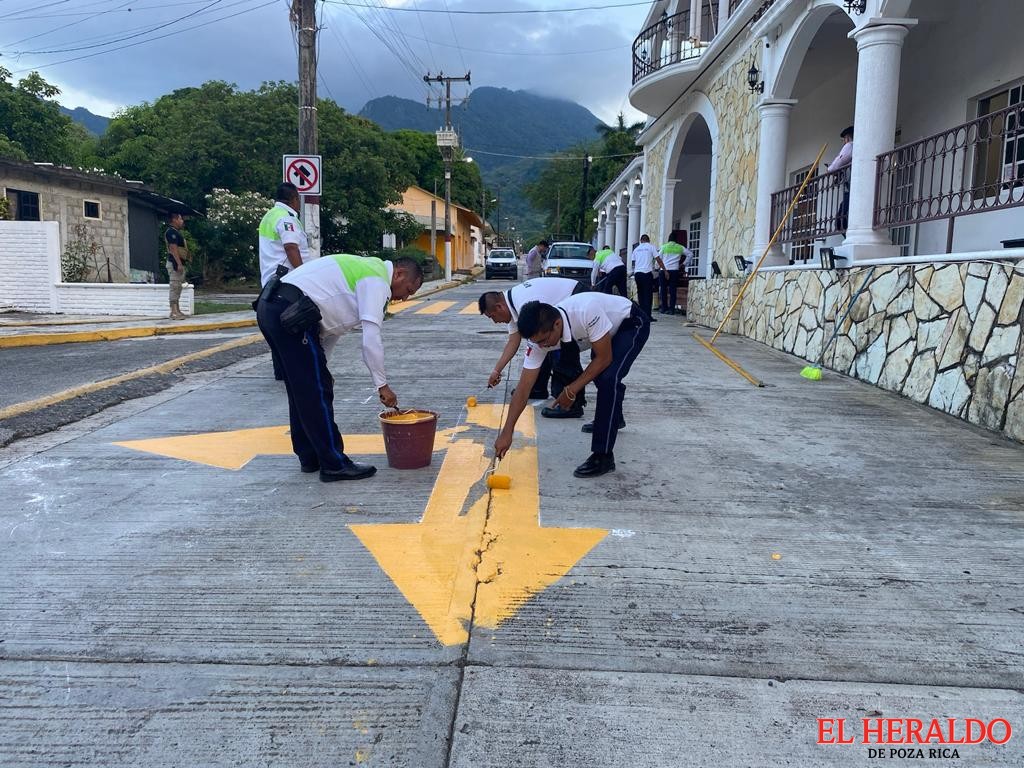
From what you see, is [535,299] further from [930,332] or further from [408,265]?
[930,332]

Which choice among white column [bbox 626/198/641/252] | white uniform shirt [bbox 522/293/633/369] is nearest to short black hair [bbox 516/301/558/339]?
white uniform shirt [bbox 522/293/633/369]

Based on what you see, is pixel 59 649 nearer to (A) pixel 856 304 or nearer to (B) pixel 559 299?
(B) pixel 559 299

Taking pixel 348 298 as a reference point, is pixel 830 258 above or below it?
above

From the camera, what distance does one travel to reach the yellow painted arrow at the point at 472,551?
304 centimetres

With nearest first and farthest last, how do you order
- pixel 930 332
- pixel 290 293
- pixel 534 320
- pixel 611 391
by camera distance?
pixel 534 320 < pixel 290 293 < pixel 611 391 < pixel 930 332

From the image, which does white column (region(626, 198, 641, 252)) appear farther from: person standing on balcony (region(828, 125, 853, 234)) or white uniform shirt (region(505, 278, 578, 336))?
white uniform shirt (region(505, 278, 578, 336))

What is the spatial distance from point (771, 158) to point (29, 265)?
544 inches

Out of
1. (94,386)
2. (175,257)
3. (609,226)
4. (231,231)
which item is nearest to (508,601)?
(94,386)

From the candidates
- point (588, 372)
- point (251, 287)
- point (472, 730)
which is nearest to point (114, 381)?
Result: point (588, 372)

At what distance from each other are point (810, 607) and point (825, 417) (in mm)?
3683

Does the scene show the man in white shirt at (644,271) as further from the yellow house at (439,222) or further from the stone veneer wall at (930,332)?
the yellow house at (439,222)

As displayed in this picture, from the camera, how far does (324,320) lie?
14.7 feet

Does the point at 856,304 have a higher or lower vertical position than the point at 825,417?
higher

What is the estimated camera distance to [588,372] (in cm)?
454
